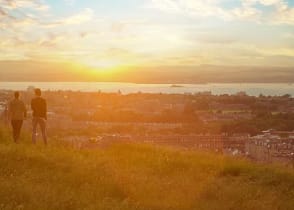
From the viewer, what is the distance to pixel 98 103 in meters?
39.0

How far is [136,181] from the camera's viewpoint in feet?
36.0

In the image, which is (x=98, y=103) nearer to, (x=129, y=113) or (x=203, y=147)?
(x=129, y=113)

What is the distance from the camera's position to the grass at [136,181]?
909 centimetres

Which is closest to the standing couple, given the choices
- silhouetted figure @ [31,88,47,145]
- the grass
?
silhouetted figure @ [31,88,47,145]

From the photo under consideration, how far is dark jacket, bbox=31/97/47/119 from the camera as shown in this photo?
15359 mm

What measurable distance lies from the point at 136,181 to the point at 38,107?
558cm

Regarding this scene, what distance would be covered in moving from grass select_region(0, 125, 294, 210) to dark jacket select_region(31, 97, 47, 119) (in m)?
1.25

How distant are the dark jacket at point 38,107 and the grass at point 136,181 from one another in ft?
4.10

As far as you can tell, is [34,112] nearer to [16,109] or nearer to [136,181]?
[16,109]

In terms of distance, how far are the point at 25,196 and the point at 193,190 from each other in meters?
3.51

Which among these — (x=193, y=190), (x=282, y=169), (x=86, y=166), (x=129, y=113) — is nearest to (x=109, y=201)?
(x=193, y=190)

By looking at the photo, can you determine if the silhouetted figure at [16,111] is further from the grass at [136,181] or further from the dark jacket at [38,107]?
the grass at [136,181]

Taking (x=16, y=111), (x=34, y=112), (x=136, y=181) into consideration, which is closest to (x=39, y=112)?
(x=34, y=112)

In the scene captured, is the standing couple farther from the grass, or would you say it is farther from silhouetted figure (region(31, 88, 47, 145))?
the grass
